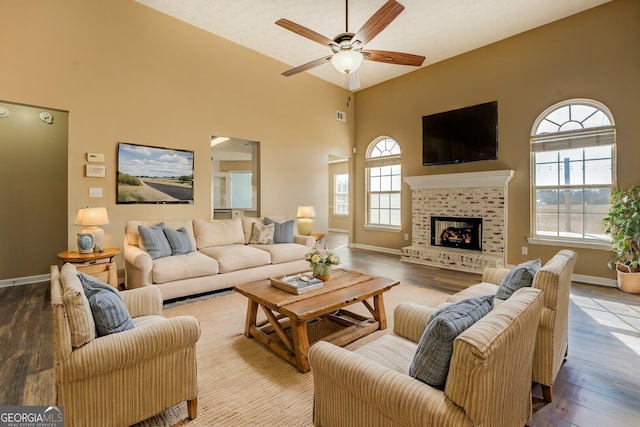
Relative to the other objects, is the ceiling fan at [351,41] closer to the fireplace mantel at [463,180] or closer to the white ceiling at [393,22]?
the white ceiling at [393,22]

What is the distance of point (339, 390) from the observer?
1.38 meters

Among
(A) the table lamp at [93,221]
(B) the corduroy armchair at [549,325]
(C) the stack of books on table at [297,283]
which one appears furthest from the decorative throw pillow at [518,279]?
(A) the table lamp at [93,221]

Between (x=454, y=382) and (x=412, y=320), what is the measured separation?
2.73 feet

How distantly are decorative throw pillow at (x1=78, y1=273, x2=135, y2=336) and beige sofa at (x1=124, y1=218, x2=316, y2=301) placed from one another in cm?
189

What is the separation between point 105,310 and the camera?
1.56 metres

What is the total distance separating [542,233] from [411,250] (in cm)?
218

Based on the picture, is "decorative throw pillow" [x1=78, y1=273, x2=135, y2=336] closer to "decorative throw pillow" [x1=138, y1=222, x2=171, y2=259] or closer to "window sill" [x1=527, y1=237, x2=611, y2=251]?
"decorative throw pillow" [x1=138, y1=222, x2=171, y2=259]

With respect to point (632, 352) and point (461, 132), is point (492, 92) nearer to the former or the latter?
point (461, 132)

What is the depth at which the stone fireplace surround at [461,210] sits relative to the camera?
5.29 meters

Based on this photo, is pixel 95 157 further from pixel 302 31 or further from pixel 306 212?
pixel 306 212

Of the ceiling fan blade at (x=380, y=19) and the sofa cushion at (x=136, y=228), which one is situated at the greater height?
the ceiling fan blade at (x=380, y=19)

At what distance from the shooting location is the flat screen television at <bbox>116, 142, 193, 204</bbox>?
435cm

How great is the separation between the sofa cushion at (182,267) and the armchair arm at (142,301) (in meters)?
1.43

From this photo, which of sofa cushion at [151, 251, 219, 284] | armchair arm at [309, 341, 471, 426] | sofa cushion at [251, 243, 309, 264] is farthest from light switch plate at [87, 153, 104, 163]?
armchair arm at [309, 341, 471, 426]
